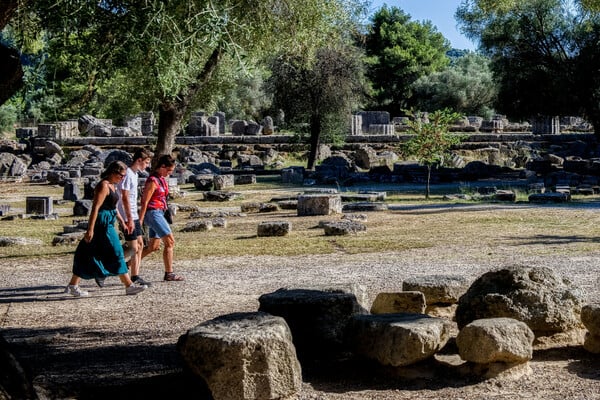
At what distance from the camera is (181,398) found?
6449 millimetres

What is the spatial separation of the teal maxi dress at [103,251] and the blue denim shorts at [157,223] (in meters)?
0.80

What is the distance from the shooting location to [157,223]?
11125 mm

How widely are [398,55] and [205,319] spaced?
215ft

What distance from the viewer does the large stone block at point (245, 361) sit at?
602 centimetres

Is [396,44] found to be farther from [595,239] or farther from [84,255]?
[84,255]

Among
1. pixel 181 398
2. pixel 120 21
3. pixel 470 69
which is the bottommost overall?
pixel 181 398

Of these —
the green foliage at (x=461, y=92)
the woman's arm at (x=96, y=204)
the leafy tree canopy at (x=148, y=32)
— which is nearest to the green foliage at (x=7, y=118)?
the green foliage at (x=461, y=92)

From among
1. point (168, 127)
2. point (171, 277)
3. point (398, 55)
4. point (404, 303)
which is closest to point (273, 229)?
point (168, 127)

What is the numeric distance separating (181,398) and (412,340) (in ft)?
5.82

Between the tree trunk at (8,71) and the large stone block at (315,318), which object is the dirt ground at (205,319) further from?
the tree trunk at (8,71)

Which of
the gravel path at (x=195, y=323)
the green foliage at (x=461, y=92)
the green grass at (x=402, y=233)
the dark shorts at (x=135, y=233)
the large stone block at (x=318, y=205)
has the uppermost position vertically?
the green foliage at (x=461, y=92)

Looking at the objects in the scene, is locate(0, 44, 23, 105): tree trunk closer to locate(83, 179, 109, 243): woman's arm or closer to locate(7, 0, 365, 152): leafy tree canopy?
locate(7, 0, 365, 152): leafy tree canopy

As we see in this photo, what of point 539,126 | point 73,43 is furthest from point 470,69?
point 73,43

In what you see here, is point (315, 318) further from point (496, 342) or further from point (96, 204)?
point (96, 204)
